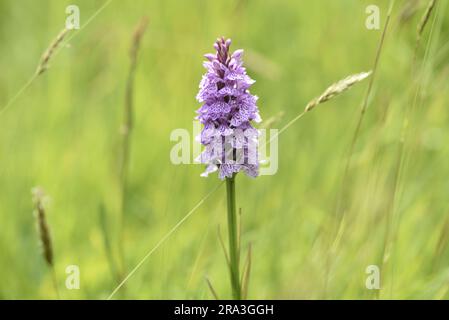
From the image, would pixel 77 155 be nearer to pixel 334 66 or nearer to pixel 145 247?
pixel 145 247

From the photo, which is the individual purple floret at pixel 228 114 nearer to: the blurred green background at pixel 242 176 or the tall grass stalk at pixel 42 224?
the blurred green background at pixel 242 176

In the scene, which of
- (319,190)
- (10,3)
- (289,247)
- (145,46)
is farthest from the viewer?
(10,3)

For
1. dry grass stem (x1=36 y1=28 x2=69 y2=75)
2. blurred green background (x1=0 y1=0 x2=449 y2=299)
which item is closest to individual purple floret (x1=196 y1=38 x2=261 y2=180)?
blurred green background (x1=0 y1=0 x2=449 y2=299)

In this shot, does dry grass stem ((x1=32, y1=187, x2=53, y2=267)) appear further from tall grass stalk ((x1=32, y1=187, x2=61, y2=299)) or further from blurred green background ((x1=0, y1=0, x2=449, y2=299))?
blurred green background ((x1=0, y1=0, x2=449, y2=299))

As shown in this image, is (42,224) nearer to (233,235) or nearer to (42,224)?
(42,224)

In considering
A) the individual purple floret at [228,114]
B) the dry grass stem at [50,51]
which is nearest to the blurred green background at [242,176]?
the individual purple floret at [228,114]

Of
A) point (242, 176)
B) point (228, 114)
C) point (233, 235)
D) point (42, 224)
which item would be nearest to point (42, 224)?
point (42, 224)

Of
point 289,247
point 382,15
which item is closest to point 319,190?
point 289,247
